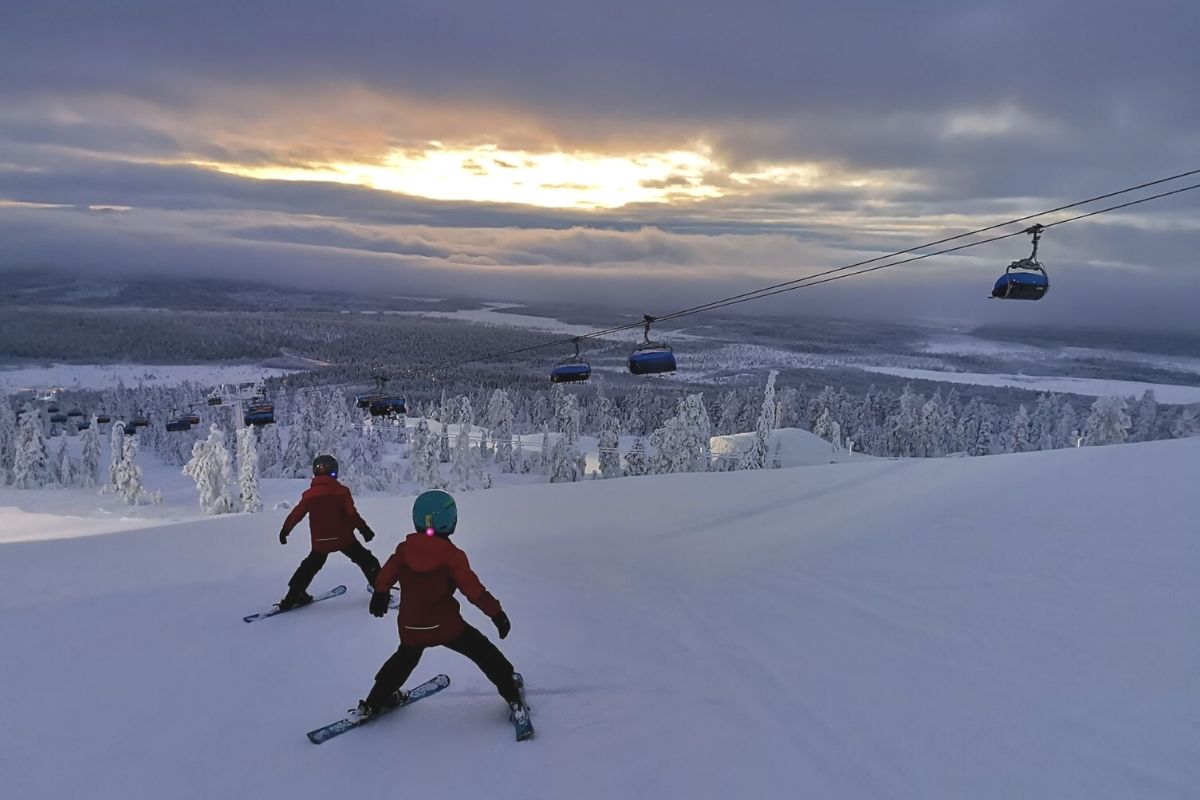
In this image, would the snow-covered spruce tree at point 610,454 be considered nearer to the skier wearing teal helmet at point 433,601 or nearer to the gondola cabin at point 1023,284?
the gondola cabin at point 1023,284

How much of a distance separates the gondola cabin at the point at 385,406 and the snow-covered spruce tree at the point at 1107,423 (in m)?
65.2

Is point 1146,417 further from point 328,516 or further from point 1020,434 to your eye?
point 328,516

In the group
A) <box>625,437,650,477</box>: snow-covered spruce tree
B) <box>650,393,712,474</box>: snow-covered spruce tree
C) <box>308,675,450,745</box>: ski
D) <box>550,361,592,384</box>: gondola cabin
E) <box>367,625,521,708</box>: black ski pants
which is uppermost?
<box>550,361,592,384</box>: gondola cabin

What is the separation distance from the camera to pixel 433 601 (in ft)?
17.1

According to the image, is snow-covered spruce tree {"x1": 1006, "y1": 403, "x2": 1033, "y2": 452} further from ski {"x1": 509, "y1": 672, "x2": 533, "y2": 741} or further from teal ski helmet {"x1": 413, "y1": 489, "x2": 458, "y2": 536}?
teal ski helmet {"x1": 413, "y1": 489, "x2": 458, "y2": 536}

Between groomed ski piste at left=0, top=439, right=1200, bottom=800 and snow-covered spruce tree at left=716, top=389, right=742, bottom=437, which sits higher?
groomed ski piste at left=0, top=439, right=1200, bottom=800

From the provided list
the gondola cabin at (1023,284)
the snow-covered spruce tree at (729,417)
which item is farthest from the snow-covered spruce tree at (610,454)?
the gondola cabin at (1023,284)

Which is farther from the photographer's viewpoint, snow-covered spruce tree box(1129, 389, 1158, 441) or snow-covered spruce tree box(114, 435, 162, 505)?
snow-covered spruce tree box(1129, 389, 1158, 441)

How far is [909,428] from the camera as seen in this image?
9119 cm

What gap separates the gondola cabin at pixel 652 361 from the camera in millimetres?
14169

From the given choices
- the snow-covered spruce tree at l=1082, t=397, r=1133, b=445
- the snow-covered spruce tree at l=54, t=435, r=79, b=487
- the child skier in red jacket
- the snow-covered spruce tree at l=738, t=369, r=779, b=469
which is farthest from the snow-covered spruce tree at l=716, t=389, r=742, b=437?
the child skier in red jacket

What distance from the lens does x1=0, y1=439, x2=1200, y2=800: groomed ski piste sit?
4.59 m

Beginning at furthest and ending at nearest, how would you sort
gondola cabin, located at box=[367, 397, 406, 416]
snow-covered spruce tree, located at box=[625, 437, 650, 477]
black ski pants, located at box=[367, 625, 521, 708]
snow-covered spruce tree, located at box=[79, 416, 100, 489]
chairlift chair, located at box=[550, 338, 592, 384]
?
snow-covered spruce tree, located at box=[79, 416, 100, 489], snow-covered spruce tree, located at box=[625, 437, 650, 477], gondola cabin, located at box=[367, 397, 406, 416], chairlift chair, located at box=[550, 338, 592, 384], black ski pants, located at box=[367, 625, 521, 708]

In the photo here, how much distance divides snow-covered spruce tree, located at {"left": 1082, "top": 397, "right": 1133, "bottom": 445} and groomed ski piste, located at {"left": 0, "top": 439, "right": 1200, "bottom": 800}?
6466 cm
